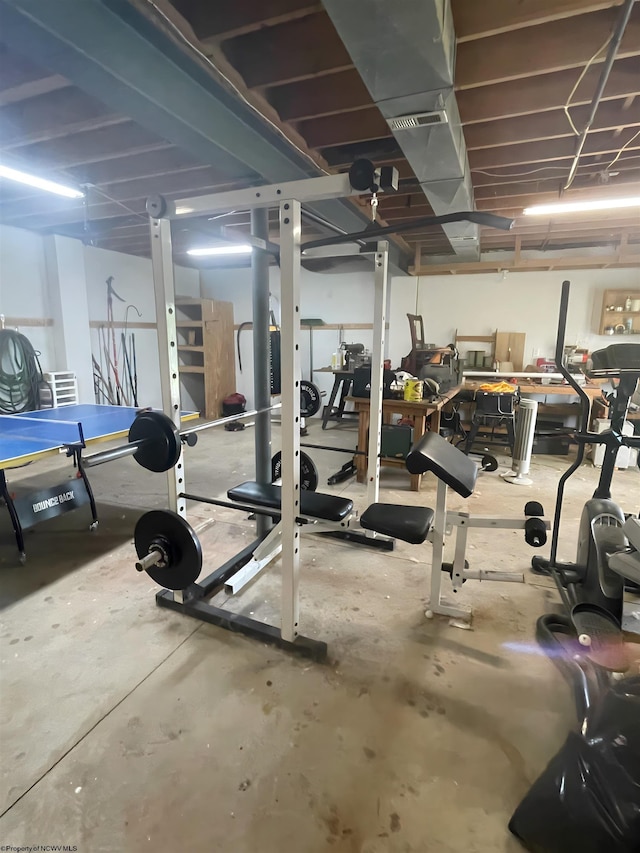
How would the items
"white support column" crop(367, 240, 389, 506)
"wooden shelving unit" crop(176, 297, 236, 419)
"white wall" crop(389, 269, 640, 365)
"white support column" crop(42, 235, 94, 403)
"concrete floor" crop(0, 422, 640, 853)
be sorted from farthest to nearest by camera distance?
"wooden shelving unit" crop(176, 297, 236, 419)
"white wall" crop(389, 269, 640, 365)
"white support column" crop(42, 235, 94, 403)
"white support column" crop(367, 240, 389, 506)
"concrete floor" crop(0, 422, 640, 853)

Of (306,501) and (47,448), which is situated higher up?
(47,448)

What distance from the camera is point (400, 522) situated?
207 centimetres

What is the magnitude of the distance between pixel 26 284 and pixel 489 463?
6.51 metres

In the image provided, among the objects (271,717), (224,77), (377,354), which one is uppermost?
(224,77)

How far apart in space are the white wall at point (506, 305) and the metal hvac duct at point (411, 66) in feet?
13.5

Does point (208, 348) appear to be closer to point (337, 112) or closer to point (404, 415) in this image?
point (404, 415)

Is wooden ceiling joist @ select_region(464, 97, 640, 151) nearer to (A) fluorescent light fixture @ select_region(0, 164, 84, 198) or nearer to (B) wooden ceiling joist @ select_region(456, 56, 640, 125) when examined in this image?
(B) wooden ceiling joist @ select_region(456, 56, 640, 125)

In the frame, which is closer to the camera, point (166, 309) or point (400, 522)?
point (166, 309)

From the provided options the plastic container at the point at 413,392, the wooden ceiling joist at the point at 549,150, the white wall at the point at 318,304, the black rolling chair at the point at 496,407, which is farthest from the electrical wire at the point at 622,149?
the white wall at the point at 318,304

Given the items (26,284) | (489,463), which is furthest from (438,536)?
(26,284)

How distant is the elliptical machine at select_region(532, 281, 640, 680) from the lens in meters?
1.82

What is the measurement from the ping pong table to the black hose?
6.67 ft

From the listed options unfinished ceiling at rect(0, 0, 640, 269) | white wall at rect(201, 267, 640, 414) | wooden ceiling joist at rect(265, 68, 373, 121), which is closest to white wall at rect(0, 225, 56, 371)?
unfinished ceiling at rect(0, 0, 640, 269)

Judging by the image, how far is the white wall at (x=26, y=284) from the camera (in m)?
5.48
